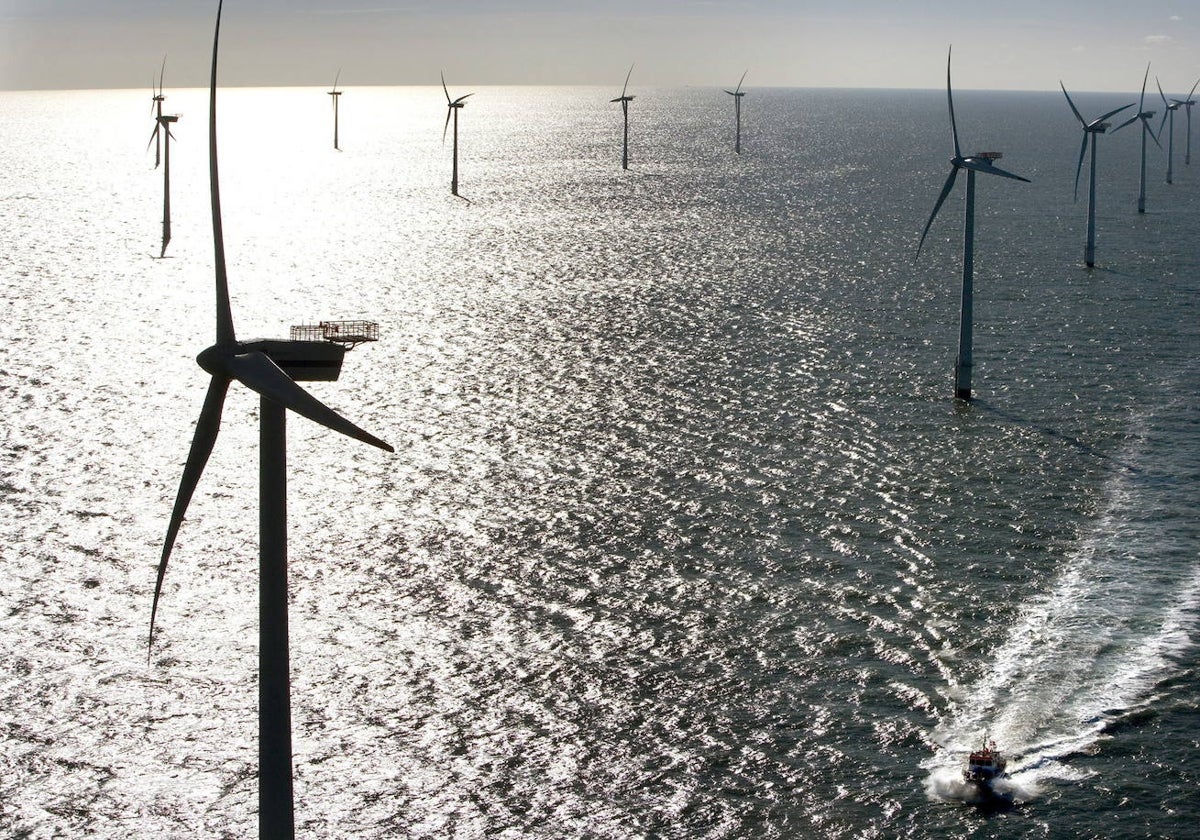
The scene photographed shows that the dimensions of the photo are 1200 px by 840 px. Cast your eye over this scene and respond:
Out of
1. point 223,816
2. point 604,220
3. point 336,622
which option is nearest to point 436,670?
point 336,622

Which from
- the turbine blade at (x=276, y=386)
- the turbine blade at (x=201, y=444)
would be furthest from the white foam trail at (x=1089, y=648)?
the turbine blade at (x=201, y=444)

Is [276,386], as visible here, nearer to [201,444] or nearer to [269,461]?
[269,461]

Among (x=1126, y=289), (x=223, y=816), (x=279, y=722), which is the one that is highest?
(x=1126, y=289)

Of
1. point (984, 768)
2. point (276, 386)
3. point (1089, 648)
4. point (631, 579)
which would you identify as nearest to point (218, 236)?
point (276, 386)

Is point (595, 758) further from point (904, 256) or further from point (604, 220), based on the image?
point (604, 220)

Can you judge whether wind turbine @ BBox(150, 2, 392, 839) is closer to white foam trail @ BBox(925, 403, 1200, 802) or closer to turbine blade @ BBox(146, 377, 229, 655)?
turbine blade @ BBox(146, 377, 229, 655)

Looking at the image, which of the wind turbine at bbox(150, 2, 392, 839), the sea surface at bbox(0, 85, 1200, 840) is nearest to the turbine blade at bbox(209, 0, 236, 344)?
the wind turbine at bbox(150, 2, 392, 839)
